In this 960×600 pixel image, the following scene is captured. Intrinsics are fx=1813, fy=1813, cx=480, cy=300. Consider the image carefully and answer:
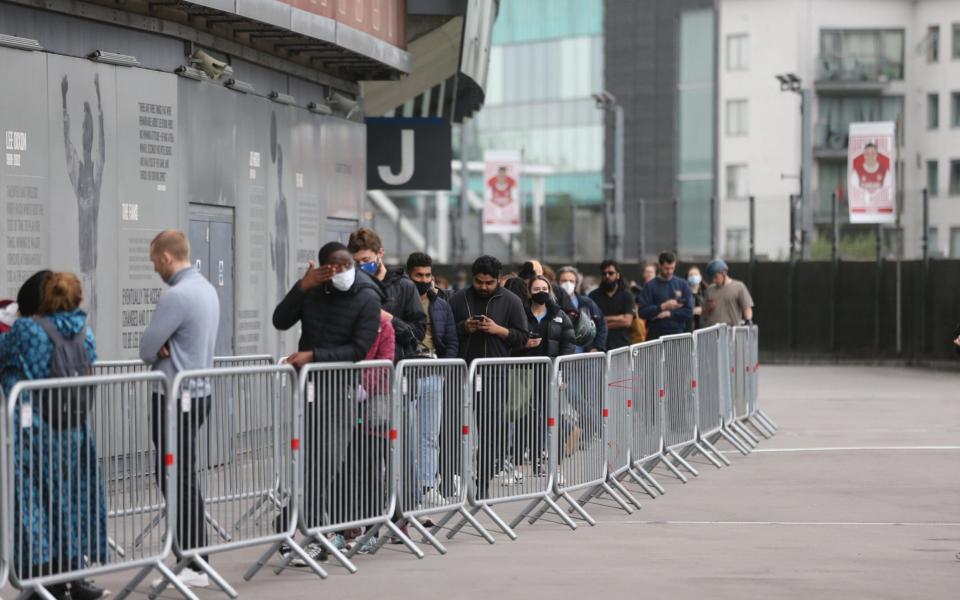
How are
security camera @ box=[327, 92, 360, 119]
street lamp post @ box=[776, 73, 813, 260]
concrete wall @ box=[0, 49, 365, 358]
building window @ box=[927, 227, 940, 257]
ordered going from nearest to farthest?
concrete wall @ box=[0, 49, 365, 358] → security camera @ box=[327, 92, 360, 119] → building window @ box=[927, 227, 940, 257] → street lamp post @ box=[776, 73, 813, 260]

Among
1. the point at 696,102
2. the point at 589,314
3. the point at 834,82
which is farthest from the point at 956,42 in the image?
the point at 589,314

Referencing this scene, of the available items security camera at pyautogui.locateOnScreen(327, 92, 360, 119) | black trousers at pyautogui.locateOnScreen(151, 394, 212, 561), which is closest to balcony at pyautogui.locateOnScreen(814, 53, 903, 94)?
security camera at pyautogui.locateOnScreen(327, 92, 360, 119)

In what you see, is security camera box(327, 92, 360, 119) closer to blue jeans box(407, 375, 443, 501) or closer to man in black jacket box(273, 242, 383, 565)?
man in black jacket box(273, 242, 383, 565)

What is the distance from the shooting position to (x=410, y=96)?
79.7 feet

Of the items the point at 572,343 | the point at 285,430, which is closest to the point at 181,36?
the point at 572,343

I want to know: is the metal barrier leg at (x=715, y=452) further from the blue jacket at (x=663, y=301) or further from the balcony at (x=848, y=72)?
the balcony at (x=848, y=72)

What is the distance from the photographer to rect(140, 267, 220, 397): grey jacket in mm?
9266

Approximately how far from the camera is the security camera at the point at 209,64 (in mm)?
15484

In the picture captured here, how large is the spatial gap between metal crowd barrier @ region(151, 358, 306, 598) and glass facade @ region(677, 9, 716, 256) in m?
60.3

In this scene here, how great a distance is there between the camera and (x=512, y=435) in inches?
451

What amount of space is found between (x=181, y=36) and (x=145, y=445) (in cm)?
717

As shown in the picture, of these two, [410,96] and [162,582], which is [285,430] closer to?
[162,582]

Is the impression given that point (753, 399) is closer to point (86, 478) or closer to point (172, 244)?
point (172, 244)

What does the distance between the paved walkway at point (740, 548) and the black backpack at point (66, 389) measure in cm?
134
